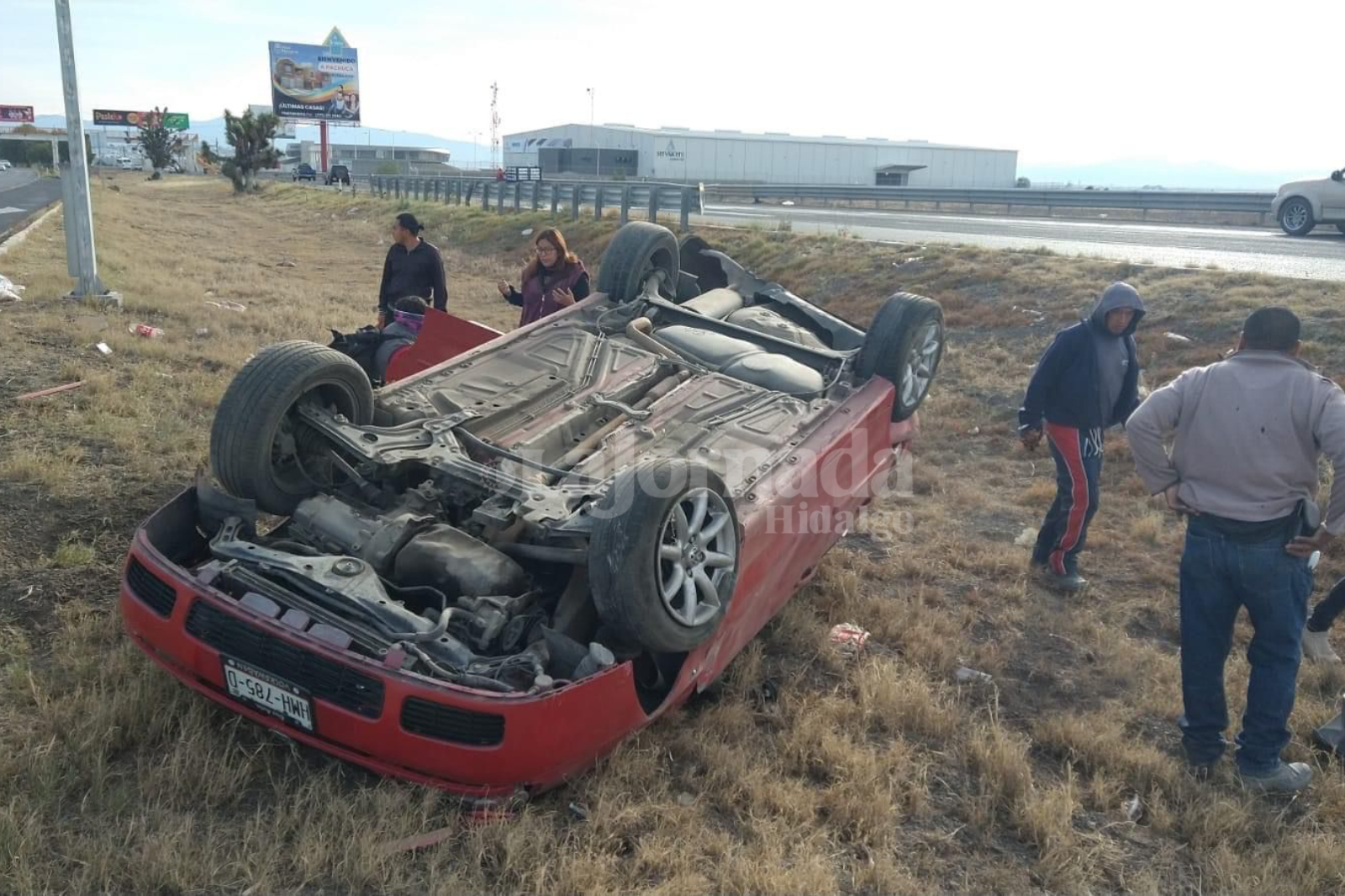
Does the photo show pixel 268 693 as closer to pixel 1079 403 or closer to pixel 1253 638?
pixel 1253 638

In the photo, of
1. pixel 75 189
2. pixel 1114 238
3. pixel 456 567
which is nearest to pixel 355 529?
pixel 456 567

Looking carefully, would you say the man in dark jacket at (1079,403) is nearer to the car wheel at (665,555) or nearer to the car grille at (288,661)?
the car wheel at (665,555)

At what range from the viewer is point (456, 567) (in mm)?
3170

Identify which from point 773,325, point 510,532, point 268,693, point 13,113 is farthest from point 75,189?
point 13,113

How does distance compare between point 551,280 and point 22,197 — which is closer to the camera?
point 551,280

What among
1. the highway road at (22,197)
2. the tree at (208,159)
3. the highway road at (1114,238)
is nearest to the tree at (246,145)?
the highway road at (22,197)

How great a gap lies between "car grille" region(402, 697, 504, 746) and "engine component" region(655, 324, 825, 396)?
2554 millimetres


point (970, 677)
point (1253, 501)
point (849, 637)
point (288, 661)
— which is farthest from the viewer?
point (849, 637)

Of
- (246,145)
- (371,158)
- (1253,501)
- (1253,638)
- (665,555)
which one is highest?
(371,158)

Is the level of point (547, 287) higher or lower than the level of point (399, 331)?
higher

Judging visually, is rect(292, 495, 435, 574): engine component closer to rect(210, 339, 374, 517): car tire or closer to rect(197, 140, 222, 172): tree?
rect(210, 339, 374, 517): car tire

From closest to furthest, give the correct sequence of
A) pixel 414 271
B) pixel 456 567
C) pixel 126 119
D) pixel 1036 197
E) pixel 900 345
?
pixel 456 567 → pixel 900 345 → pixel 414 271 → pixel 1036 197 → pixel 126 119

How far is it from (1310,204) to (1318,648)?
1428cm

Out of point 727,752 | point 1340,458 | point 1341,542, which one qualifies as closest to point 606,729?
point 727,752
